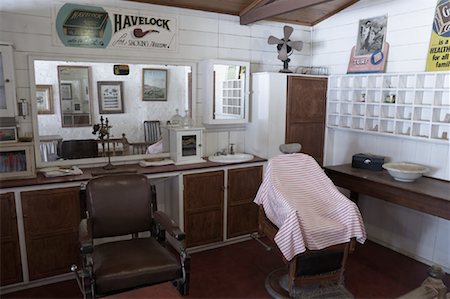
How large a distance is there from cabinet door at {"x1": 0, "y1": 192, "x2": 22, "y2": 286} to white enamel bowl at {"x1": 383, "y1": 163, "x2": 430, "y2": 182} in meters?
3.20

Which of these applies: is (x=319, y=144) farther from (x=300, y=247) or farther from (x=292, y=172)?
(x=300, y=247)

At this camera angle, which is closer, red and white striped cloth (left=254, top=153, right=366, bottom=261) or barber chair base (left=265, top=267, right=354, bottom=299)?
red and white striped cloth (left=254, top=153, right=366, bottom=261)

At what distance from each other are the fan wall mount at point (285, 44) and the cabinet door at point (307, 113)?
0.83ft

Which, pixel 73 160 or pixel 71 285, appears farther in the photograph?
pixel 73 160

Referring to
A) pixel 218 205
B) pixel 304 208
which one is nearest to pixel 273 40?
pixel 218 205

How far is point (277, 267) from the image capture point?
131 inches

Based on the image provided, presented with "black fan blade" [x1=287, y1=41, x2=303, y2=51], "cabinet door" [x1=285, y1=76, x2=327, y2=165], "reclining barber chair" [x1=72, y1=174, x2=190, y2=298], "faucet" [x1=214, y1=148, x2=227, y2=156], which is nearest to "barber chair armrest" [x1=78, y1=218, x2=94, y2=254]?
"reclining barber chair" [x1=72, y1=174, x2=190, y2=298]

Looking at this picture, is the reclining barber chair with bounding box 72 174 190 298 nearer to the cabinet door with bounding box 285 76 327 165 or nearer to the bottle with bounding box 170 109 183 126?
the bottle with bounding box 170 109 183 126

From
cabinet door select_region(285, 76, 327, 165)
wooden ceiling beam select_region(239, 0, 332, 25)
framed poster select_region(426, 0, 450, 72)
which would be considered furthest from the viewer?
cabinet door select_region(285, 76, 327, 165)

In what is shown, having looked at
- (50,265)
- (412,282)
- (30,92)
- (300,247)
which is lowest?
(412,282)

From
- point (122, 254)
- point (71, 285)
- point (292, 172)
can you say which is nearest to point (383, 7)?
point (292, 172)

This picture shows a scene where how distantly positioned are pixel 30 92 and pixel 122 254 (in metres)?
1.71

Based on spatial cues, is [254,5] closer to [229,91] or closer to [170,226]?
[229,91]

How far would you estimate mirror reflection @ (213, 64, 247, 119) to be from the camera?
3.85 m
